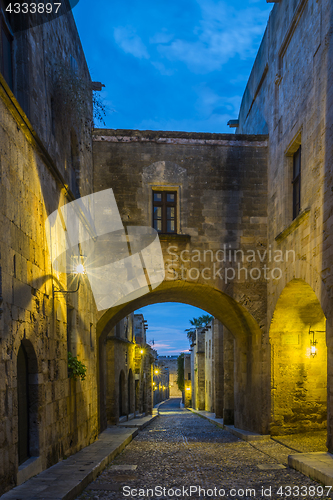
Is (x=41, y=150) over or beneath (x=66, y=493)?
over

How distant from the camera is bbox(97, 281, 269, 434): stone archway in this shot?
10414 mm

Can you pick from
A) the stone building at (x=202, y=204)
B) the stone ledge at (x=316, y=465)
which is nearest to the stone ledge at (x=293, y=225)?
the stone building at (x=202, y=204)

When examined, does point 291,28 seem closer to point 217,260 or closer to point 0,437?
point 217,260

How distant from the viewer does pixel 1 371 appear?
168 inches

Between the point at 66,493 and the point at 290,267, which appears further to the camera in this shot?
the point at 290,267

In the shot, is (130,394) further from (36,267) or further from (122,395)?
(36,267)

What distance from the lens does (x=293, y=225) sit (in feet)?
28.6

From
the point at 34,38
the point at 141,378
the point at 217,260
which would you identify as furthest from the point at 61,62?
the point at 141,378

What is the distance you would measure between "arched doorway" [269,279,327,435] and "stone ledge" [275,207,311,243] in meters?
1.62

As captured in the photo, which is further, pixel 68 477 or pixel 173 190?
pixel 173 190

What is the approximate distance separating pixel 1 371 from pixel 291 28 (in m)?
8.64

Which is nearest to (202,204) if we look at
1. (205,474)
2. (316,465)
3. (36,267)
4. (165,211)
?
(165,211)

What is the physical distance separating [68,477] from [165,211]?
273 inches

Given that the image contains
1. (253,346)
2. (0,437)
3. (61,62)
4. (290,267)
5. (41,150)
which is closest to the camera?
(0,437)
